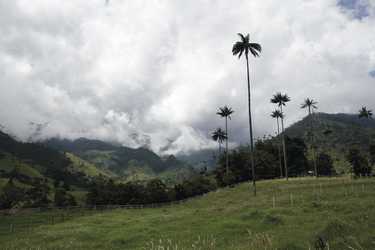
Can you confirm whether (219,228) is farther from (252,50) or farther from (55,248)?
(252,50)

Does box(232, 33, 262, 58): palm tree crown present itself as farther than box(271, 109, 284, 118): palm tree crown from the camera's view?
No

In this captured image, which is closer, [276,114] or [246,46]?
[246,46]

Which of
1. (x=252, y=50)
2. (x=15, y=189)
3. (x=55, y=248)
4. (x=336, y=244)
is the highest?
(x=252, y=50)

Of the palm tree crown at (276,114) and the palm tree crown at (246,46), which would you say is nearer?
the palm tree crown at (246,46)

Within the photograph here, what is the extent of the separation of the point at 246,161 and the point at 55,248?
83354 millimetres

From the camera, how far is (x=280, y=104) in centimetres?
6556

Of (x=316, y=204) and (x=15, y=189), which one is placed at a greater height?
(x=316, y=204)

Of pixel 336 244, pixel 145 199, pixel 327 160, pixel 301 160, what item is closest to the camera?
pixel 336 244

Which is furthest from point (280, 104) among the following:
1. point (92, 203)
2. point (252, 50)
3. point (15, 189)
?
point (15, 189)

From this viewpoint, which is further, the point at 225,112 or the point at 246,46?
the point at 225,112

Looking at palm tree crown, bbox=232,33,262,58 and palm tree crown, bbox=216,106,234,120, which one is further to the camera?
palm tree crown, bbox=216,106,234,120

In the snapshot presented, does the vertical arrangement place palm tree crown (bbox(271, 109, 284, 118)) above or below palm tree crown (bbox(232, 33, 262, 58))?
below

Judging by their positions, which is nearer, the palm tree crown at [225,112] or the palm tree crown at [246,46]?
the palm tree crown at [246,46]

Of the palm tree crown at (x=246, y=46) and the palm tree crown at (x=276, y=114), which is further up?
the palm tree crown at (x=246, y=46)
